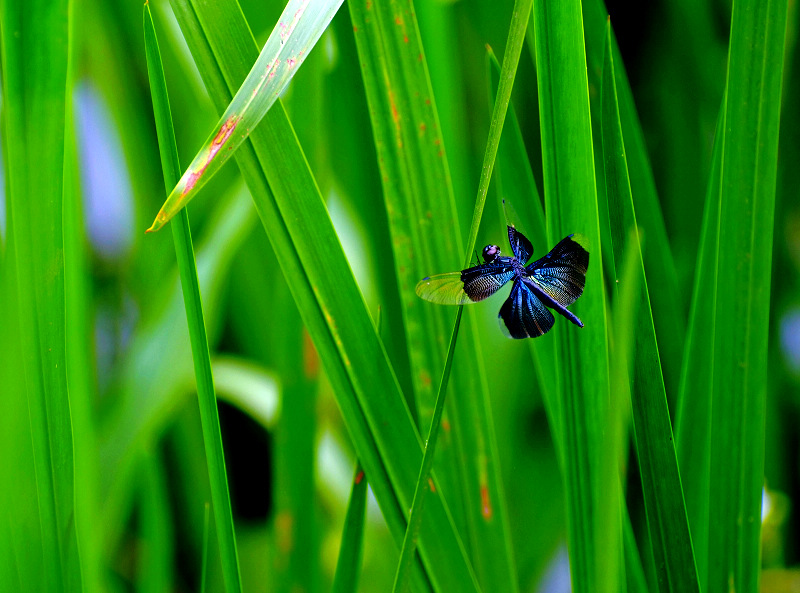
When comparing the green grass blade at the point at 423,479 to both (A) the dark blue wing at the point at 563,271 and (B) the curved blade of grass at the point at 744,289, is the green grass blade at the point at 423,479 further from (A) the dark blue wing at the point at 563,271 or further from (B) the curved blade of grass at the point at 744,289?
(B) the curved blade of grass at the point at 744,289

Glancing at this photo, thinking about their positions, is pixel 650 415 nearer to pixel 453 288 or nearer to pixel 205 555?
pixel 453 288

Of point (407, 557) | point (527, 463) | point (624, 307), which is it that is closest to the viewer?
point (624, 307)

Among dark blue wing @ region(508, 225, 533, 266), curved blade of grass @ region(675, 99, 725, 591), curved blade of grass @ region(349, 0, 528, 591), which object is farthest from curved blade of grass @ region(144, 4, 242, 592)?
curved blade of grass @ region(675, 99, 725, 591)

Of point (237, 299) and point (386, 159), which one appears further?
point (237, 299)

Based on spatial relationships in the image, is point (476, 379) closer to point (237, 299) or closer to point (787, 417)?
point (237, 299)

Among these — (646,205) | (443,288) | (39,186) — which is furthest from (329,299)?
(646,205)

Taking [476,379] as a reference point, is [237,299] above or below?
above

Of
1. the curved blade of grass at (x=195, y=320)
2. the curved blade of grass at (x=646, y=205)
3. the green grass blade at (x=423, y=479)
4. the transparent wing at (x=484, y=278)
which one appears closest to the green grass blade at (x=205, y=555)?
the curved blade of grass at (x=195, y=320)

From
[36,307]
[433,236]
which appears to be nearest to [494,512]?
[433,236]
